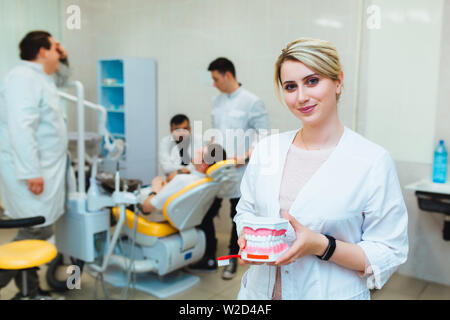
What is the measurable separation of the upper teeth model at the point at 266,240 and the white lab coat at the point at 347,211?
57 millimetres

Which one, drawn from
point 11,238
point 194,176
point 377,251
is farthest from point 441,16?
point 11,238

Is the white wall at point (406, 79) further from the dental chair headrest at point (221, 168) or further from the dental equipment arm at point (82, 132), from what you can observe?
the dental equipment arm at point (82, 132)

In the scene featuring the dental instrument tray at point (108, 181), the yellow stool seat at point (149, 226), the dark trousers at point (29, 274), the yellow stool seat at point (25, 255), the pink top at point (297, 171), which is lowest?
the dark trousers at point (29, 274)

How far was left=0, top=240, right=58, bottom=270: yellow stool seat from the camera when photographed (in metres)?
1.59

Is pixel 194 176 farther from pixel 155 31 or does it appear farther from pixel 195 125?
pixel 155 31

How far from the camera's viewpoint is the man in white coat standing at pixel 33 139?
1859 mm

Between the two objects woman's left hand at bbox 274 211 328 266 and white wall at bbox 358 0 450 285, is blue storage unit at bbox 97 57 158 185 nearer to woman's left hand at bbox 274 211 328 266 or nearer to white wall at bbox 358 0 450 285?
white wall at bbox 358 0 450 285

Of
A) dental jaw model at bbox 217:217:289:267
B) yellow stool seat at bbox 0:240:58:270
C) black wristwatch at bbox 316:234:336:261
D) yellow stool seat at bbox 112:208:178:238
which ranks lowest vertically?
yellow stool seat at bbox 112:208:178:238

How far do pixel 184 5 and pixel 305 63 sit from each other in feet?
2.42

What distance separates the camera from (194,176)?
187 cm

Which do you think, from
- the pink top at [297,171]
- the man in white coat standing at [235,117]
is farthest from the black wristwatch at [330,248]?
the man in white coat standing at [235,117]

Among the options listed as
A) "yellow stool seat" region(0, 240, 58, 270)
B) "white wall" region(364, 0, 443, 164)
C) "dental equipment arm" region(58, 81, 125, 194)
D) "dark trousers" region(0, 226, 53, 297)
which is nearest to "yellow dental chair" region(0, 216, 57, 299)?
"yellow stool seat" region(0, 240, 58, 270)

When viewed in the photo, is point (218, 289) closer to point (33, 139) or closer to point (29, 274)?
point (29, 274)

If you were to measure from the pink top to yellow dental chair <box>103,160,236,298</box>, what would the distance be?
4.02 feet
